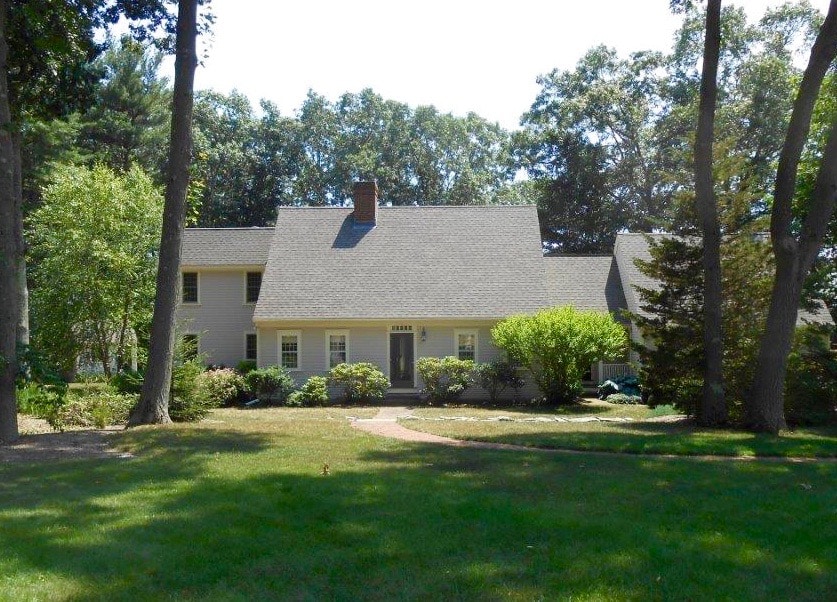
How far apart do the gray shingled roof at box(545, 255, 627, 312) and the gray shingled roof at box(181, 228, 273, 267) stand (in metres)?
11.0

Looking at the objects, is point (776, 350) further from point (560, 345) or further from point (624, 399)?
point (624, 399)

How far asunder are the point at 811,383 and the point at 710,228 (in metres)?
4.98

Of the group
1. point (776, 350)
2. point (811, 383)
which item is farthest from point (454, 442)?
point (811, 383)

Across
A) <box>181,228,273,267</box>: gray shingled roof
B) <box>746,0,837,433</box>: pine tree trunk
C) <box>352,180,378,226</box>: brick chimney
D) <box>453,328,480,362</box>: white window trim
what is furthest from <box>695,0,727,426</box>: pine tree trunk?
<box>181,228,273,267</box>: gray shingled roof

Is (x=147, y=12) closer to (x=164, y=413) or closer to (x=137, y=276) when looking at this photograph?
(x=164, y=413)

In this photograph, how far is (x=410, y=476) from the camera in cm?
984

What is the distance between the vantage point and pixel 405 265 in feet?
96.0

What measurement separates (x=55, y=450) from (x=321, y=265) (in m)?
17.2

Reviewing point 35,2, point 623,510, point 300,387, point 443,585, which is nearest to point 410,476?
point 623,510

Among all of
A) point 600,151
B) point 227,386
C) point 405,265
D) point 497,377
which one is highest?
point 600,151

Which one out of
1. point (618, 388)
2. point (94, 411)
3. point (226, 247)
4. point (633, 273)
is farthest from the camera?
point (226, 247)

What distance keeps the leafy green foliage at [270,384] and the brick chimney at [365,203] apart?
25.6ft

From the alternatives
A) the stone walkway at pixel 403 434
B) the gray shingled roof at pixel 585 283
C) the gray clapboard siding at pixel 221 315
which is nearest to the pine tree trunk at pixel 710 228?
the stone walkway at pixel 403 434

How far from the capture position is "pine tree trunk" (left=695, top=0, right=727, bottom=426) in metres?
16.0
